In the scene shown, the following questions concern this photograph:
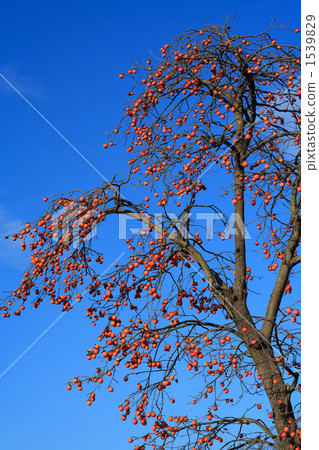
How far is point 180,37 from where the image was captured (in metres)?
8.00

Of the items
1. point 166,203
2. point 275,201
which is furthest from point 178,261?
point 275,201

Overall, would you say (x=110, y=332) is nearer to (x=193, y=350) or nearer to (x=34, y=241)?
(x=193, y=350)

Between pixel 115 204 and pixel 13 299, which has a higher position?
pixel 115 204

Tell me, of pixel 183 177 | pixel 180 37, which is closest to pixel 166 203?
pixel 183 177

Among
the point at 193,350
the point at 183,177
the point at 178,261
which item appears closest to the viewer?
the point at 193,350

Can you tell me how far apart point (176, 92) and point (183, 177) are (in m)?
1.50

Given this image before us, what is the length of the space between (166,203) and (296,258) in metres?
1.81

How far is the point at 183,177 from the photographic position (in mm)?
7316
